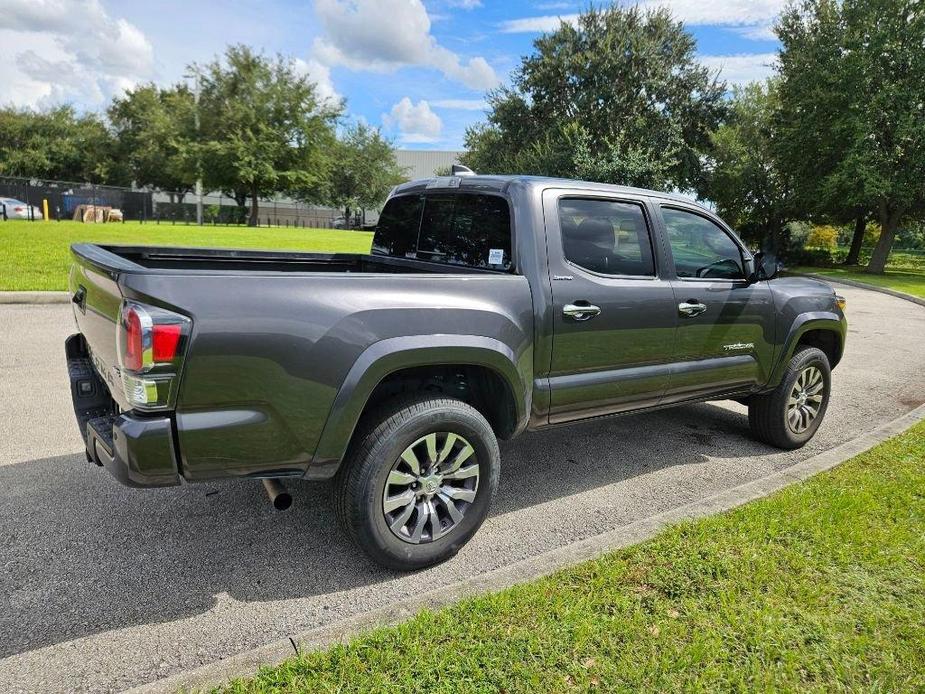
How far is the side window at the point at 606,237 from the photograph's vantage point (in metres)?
3.57

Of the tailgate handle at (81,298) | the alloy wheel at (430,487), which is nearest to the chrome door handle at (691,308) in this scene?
the alloy wheel at (430,487)

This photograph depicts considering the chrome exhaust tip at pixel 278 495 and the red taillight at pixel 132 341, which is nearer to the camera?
the red taillight at pixel 132 341

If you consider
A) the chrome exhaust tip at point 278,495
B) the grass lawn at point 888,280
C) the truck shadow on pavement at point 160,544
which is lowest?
the truck shadow on pavement at point 160,544

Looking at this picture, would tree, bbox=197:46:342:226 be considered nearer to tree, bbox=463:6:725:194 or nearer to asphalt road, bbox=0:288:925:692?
tree, bbox=463:6:725:194

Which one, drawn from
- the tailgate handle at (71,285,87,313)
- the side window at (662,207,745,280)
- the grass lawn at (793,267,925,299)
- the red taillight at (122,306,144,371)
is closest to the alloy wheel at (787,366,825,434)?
the side window at (662,207,745,280)

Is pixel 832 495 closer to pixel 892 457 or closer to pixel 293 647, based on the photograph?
pixel 892 457

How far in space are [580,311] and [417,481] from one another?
49.9 inches

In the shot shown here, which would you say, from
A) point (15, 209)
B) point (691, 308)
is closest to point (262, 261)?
point (691, 308)

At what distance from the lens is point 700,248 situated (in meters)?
4.30

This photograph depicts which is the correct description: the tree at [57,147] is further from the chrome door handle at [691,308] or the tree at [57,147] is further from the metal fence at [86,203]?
the chrome door handle at [691,308]

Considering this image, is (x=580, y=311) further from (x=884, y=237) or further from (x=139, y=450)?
(x=884, y=237)

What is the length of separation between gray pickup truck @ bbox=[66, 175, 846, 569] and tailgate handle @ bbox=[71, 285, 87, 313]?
25 mm

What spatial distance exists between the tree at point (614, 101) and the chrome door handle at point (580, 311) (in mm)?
29261

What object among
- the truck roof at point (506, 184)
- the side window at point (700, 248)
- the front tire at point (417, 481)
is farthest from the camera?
the side window at point (700, 248)
